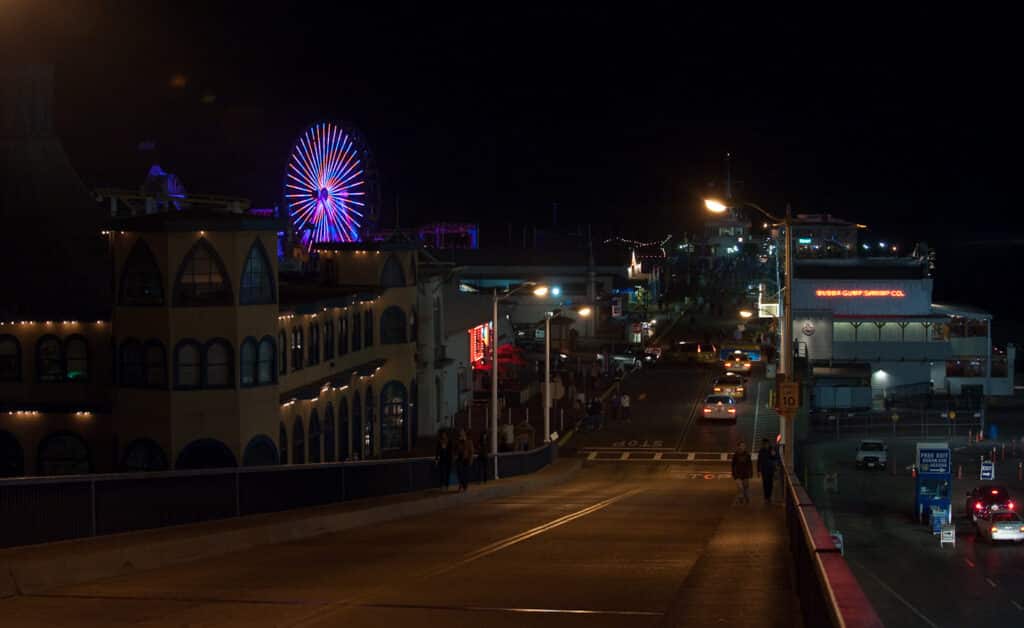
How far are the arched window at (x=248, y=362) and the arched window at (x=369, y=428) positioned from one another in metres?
10.8

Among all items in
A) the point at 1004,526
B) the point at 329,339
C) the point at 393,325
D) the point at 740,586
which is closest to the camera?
the point at 740,586

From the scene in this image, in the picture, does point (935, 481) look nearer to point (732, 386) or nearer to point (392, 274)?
point (392, 274)

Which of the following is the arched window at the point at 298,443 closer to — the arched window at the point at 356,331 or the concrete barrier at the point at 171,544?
the arched window at the point at 356,331

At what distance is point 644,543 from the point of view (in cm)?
1869

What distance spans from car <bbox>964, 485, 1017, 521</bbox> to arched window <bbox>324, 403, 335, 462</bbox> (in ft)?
74.5

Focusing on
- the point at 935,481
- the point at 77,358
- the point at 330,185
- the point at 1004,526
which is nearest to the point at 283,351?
the point at 77,358

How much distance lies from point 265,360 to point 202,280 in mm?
2682

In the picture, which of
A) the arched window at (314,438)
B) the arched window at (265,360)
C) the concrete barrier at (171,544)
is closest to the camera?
Result: the concrete barrier at (171,544)

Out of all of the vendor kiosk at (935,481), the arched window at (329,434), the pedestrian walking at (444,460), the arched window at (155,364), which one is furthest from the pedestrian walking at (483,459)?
the vendor kiosk at (935,481)

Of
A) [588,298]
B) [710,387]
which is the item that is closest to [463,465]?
[710,387]

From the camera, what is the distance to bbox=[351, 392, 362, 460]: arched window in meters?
42.9

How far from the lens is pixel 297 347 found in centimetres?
3775

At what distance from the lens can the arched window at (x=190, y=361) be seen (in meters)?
32.6

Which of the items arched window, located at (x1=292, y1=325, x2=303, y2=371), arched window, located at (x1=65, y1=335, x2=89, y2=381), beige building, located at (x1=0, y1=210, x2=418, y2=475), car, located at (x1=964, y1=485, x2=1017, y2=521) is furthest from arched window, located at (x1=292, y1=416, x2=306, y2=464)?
car, located at (x1=964, y1=485, x2=1017, y2=521)
